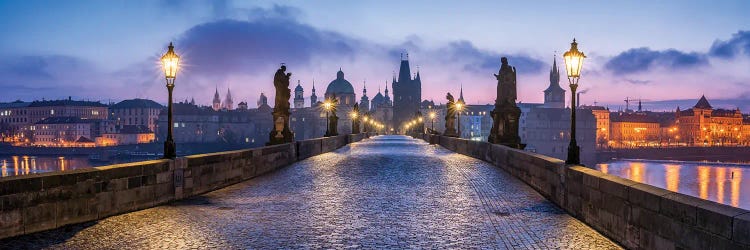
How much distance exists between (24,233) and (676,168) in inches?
4475

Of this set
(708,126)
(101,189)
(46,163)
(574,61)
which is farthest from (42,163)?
(708,126)

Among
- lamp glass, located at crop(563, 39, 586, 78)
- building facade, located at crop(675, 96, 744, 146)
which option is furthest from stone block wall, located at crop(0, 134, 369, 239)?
building facade, located at crop(675, 96, 744, 146)

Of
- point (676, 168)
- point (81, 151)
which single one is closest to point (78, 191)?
point (676, 168)

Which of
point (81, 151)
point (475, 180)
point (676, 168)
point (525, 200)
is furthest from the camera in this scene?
point (81, 151)

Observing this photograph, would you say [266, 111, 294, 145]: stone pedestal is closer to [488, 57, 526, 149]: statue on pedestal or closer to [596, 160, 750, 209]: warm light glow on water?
[488, 57, 526, 149]: statue on pedestal

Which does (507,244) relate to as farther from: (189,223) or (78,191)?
(78,191)

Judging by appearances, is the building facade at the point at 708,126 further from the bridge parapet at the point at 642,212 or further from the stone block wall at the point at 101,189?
the stone block wall at the point at 101,189

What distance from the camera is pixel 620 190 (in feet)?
27.9

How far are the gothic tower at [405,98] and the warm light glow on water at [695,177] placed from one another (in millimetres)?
72880

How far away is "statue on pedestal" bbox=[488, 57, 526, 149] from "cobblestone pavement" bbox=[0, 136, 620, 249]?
11.7m

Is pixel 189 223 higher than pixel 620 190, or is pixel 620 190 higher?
pixel 620 190

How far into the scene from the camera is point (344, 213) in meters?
11.2

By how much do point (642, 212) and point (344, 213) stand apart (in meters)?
5.13

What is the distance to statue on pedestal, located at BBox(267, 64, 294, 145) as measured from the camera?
28.6 metres
